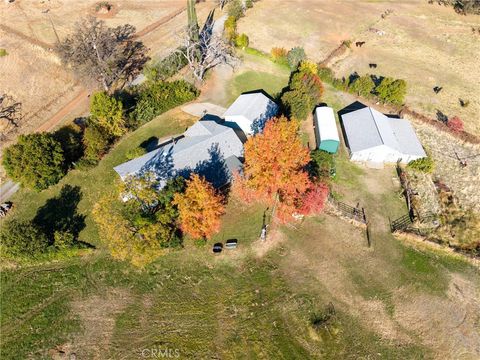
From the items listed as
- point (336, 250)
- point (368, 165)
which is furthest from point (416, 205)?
point (336, 250)

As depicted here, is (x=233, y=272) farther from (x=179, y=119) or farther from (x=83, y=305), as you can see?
(x=179, y=119)

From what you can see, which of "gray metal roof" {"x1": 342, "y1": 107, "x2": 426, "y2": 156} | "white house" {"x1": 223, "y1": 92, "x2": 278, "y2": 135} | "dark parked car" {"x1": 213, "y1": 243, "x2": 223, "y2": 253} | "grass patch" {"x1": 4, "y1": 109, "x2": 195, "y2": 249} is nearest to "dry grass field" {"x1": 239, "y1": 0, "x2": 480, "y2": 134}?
"gray metal roof" {"x1": 342, "y1": 107, "x2": 426, "y2": 156}

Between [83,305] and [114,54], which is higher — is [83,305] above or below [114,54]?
below

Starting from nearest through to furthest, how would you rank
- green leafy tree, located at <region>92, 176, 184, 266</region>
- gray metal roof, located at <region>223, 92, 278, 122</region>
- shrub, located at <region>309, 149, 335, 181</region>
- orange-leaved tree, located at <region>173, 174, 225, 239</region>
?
1. green leafy tree, located at <region>92, 176, 184, 266</region>
2. orange-leaved tree, located at <region>173, 174, 225, 239</region>
3. shrub, located at <region>309, 149, 335, 181</region>
4. gray metal roof, located at <region>223, 92, 278, 122</region>

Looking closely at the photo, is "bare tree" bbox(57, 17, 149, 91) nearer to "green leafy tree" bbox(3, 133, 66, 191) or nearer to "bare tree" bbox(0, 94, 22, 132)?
"bare tree" bbox(0, 94, 22, 132)

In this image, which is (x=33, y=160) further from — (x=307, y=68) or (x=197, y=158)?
(x=307, y=68)

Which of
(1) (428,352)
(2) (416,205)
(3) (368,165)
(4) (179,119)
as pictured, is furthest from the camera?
(4) (179,119)

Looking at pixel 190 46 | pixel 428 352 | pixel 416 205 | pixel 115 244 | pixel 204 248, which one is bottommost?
pixel 428 352
